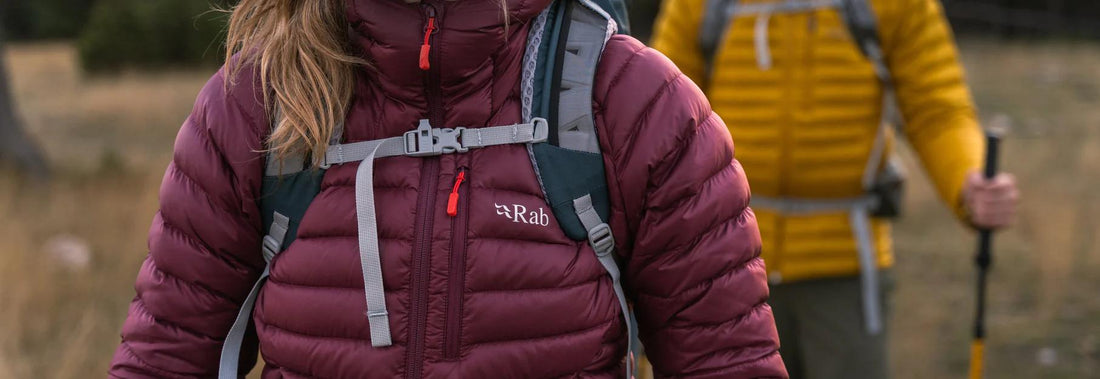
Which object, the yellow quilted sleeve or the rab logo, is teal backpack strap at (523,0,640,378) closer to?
the rab logo

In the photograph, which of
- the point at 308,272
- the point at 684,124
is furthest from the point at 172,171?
the point at 684,124

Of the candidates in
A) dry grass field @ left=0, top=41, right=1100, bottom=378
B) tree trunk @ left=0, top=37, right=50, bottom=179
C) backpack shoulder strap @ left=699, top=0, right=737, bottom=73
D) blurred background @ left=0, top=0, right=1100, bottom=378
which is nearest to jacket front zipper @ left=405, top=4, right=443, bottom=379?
blurred background @ left=0, top=0, right=1100, bottom=378

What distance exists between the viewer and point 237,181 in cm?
180

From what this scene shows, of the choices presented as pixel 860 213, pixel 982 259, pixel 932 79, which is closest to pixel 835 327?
pixel 860 213

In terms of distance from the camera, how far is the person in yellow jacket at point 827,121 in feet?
10.3

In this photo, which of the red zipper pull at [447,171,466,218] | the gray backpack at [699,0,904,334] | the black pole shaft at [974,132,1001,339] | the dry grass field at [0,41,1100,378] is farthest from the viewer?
the dry grass field at [0,41,1100,378]

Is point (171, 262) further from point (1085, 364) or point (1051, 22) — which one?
point (1051, 22)

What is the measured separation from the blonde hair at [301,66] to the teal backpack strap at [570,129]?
30cm

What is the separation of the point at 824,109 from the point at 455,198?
1778mm

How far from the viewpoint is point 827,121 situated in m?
3.17

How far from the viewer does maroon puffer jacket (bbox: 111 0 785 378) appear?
1.70 meters

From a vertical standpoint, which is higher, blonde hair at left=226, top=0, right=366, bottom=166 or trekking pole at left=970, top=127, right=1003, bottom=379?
blonde hair at left=226, top=0, right=366, bottom=166

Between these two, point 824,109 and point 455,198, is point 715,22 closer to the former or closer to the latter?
point 824,109

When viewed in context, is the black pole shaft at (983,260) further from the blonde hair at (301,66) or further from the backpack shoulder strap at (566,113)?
the blonde hair at (301,66)
